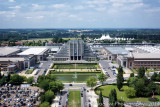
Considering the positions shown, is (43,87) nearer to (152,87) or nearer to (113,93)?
(113,93)

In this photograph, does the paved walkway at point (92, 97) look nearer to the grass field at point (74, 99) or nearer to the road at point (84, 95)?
the road at point (84, 95)

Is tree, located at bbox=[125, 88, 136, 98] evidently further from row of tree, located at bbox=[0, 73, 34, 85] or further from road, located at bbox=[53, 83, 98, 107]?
row of tree, located at bbox=[0, 73, 34, 85]

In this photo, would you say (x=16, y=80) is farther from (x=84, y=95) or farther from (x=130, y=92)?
(x=130, y=92)

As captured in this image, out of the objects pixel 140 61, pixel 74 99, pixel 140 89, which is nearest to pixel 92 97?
pixel 74 99

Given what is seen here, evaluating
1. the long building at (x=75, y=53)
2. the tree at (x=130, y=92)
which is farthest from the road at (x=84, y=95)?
the long building at (x=75, y=53)

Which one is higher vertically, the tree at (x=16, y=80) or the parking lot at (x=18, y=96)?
the tree at (x=16, y=80)

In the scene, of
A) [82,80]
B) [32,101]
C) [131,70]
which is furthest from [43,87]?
[131,70]
